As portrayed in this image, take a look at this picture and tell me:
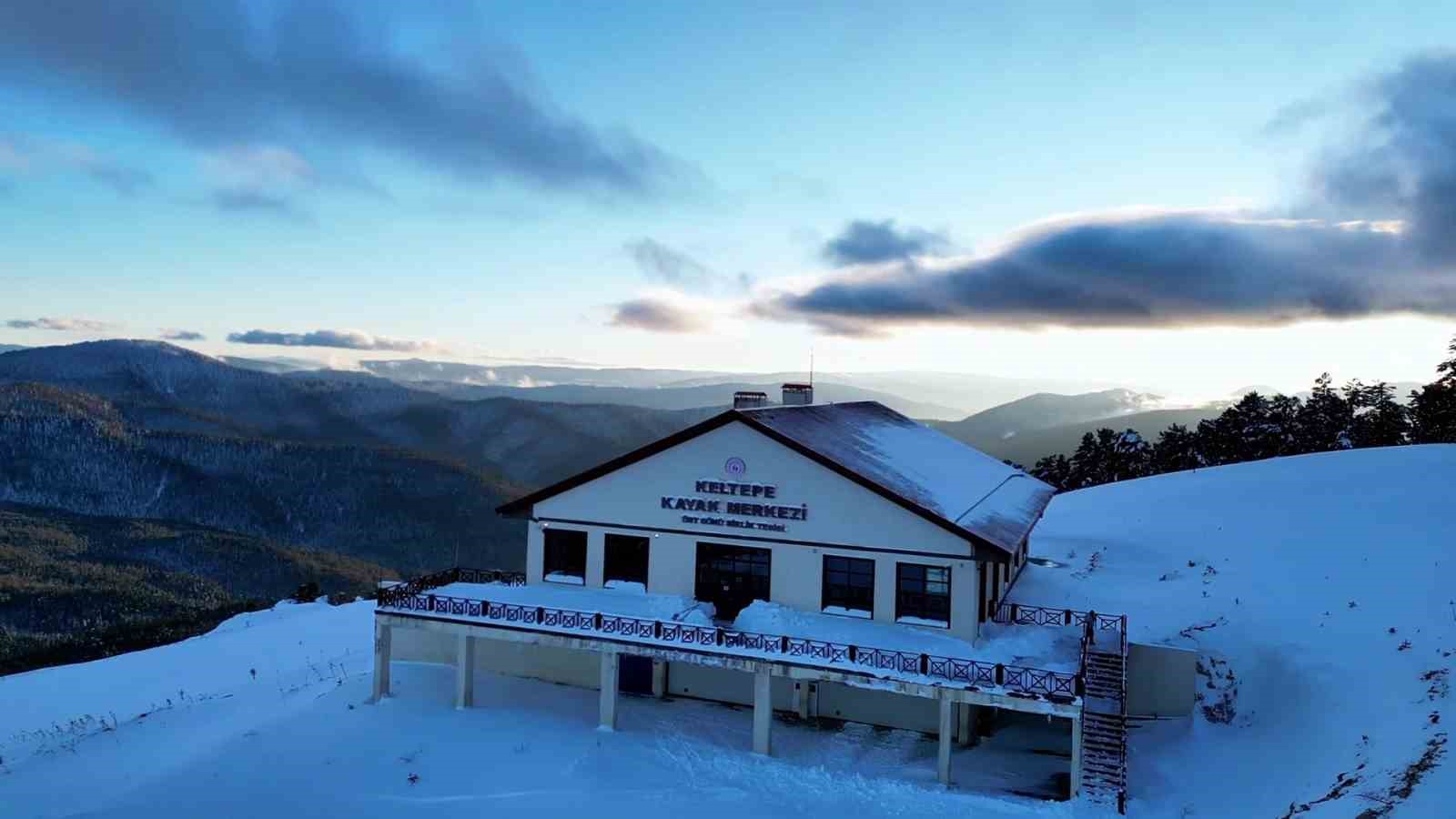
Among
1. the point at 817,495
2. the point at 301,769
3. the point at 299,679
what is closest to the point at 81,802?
the point at 301,769

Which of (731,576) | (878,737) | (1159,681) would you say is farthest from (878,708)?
A: (1159,681)

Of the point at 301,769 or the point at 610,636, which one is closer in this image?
the point at 301,769

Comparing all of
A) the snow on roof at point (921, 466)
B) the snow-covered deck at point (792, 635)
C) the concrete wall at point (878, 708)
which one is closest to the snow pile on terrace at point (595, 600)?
the snow-covered deck at point (792, 635)

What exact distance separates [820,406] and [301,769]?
20.1 metres

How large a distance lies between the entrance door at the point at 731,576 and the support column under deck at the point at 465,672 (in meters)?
6.78

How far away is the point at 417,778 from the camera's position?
77.9 ft

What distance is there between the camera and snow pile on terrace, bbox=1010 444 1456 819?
22.6 m

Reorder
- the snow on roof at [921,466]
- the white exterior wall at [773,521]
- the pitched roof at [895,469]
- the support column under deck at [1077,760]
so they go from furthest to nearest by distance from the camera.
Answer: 1. the snow on roof at [921,466]
2. the pitched roof at [895,469]
3. the white exterior wall at [773,521]
4. the support column under deck at [1077,760]

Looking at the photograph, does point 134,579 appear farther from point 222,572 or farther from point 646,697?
point 646,697

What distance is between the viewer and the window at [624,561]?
99.5 ft

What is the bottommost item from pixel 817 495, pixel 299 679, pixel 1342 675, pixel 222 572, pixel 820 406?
pixel 222 572

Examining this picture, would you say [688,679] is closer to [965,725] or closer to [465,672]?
[465,672]

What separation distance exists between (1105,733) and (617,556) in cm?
1481

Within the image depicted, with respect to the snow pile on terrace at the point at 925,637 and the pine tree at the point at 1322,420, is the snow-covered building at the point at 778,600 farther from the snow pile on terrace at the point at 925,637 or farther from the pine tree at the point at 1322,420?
the pine tree at the point at 1322,420
